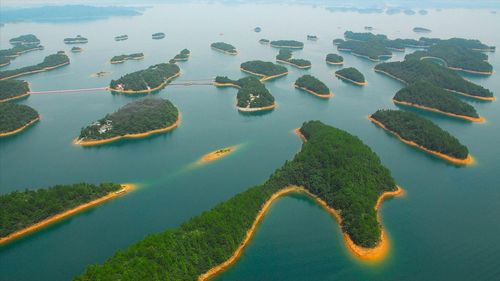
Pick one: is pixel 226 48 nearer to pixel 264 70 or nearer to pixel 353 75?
pixel 264 70

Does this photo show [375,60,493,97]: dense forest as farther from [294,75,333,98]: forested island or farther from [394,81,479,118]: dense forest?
[294,75,333,98]: forested island

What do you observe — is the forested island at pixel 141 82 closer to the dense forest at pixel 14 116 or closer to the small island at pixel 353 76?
the dense forest at pixel 14 116

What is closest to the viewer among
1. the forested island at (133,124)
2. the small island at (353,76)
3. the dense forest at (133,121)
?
the forested island at (133,124)

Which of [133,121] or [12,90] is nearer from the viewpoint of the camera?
[133,121]

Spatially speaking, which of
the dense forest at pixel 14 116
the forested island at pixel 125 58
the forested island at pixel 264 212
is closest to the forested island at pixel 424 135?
the forested island at pixel 264 212

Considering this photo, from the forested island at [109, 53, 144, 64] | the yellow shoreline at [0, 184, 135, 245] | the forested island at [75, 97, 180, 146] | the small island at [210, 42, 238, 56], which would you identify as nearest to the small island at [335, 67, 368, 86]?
the small island at [210, 42, 238, 56]

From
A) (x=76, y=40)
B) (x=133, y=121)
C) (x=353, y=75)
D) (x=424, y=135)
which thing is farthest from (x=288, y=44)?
(x=133, y=121)
